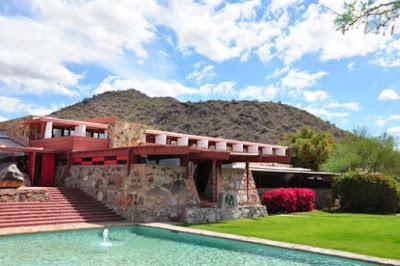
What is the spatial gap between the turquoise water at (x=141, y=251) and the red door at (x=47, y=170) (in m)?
10.6

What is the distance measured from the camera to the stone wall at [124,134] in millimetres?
28375

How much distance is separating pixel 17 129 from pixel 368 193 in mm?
24765

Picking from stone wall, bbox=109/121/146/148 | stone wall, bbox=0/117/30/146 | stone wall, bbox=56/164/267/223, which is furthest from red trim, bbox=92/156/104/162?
stone wall, bbox=0/117/30/146

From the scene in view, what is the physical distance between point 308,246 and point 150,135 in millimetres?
21289

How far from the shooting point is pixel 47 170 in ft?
86.0

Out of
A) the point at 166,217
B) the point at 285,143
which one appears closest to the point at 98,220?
the point at 166,217

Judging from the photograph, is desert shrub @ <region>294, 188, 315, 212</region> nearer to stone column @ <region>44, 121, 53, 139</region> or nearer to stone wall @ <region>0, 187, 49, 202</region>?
stone wall @ <region>0, 187, 49, 202</region>

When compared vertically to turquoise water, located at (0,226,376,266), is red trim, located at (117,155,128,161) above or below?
above

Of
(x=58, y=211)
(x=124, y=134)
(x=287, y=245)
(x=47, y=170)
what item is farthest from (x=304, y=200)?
(x=47, y=170)

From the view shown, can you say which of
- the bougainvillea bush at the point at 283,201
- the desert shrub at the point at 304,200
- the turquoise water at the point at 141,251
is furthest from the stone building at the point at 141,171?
the turquoise water at the point at 141,251

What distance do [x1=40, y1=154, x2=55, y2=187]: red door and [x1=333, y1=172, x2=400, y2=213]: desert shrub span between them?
18.6 metres

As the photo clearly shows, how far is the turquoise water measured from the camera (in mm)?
11727

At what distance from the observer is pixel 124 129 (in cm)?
2869

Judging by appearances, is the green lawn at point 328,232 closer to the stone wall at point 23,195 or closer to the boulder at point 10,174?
the stone wall at point 23,195
